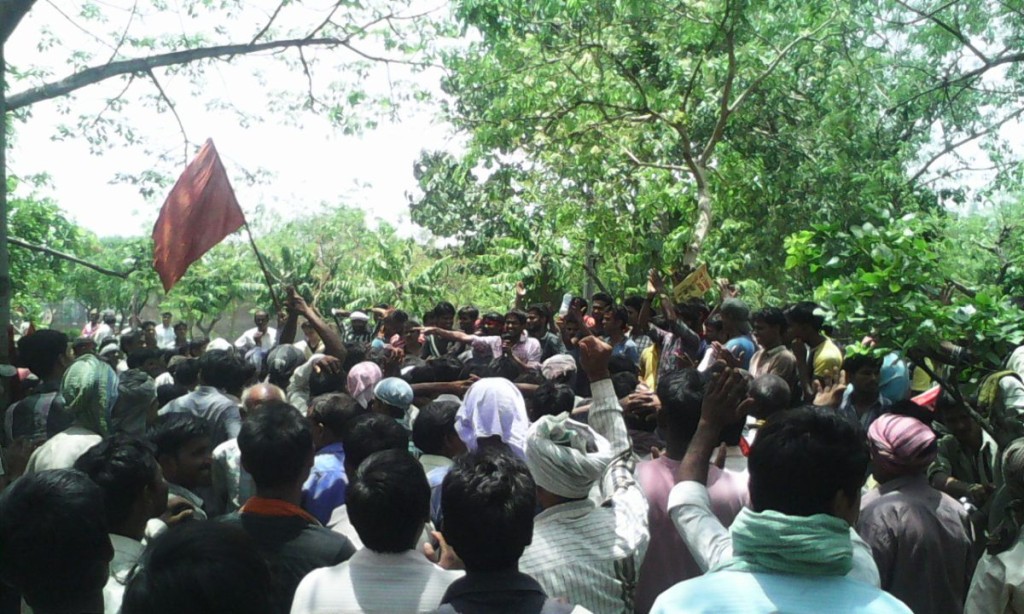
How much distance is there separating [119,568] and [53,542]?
60 centimetres

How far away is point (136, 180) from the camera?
11.0 meters

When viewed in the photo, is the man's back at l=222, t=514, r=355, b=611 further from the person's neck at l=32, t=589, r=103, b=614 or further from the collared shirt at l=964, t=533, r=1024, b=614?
the collared shirt at l=964, t=533, r=1024, b=614

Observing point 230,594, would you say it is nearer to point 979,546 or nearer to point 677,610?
point 677,610

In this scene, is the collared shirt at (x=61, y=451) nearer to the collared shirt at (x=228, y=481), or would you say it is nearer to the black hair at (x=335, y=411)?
the collared shirt at (x=228, y=481)

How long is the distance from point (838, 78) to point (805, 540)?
43.4 feet

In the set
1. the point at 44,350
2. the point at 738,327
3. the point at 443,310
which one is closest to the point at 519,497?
the point at 44,350

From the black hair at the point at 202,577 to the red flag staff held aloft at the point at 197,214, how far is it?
5.89 m

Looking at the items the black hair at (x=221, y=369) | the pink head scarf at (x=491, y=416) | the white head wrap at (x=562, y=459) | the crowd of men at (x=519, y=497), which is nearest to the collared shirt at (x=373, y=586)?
the crowd of men at (x=519, y=497)

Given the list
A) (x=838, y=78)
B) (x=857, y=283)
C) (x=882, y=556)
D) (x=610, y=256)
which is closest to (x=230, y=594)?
(x=882, y=556)

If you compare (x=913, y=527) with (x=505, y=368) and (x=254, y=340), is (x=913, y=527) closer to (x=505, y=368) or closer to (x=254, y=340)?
(x=505, y=368)

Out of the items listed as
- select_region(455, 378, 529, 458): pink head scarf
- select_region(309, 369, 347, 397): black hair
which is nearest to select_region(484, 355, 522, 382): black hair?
select_region(309, 369, 347, 397): black hair

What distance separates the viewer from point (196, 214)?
781 cm

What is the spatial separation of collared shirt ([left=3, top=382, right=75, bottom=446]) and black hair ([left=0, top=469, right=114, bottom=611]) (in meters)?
3.54

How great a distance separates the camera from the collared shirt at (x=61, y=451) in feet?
16.5
